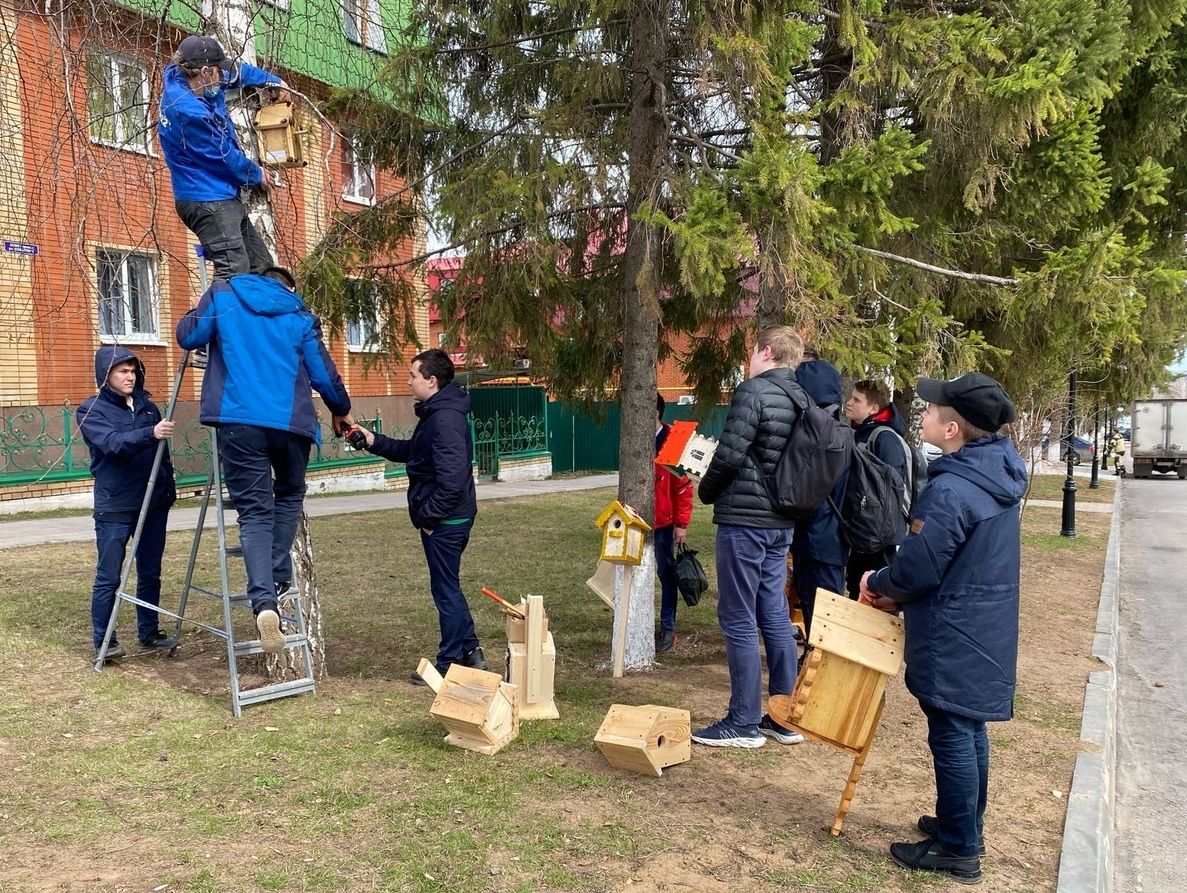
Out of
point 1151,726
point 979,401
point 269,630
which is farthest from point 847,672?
point 1151,726

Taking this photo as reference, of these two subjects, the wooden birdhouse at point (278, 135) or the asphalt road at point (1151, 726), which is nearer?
the asphalt road at point (1151, 726)

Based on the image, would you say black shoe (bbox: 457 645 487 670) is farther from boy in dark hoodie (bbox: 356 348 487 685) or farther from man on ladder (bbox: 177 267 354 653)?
man on ladder (bbox: 177 267 354 653)

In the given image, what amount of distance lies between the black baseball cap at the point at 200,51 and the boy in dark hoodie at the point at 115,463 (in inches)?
76.2

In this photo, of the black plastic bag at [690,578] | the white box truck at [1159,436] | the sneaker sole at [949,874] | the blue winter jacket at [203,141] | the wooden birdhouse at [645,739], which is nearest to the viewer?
the sneaker sole at [949,874]

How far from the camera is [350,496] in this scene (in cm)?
1719

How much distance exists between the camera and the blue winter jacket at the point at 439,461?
16.9 ft

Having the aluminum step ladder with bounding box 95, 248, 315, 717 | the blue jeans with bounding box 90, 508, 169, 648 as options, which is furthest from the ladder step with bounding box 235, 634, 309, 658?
the blue jeans with bounding box 90, 508, 169, 648

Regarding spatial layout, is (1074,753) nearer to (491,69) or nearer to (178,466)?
(491,69)

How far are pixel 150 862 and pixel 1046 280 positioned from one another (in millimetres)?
6355

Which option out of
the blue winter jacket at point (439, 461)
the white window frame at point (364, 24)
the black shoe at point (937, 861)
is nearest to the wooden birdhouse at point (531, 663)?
the blue winter jacket at point (439, 461)

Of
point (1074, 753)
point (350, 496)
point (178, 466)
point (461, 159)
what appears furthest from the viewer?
point (350, 496)

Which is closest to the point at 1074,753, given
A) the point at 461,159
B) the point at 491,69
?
the point at 461,159

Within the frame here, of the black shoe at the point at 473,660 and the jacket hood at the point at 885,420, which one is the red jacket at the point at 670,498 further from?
the black shoe at the point at 473,660

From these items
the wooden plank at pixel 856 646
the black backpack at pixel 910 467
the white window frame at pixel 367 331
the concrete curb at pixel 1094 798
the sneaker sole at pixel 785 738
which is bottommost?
the concrete curb at pixel 1094 798
